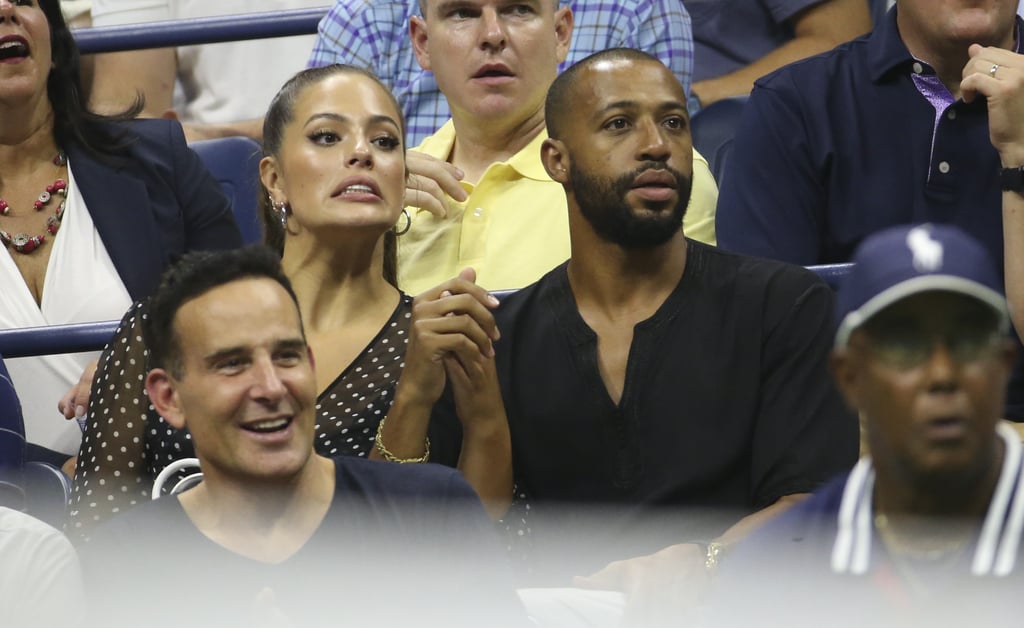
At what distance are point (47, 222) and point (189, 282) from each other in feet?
3.27

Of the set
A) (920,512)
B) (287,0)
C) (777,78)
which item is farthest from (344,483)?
(287,0)

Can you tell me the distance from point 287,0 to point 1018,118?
1.85m

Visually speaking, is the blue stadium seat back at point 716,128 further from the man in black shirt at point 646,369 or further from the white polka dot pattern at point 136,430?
the white polka dot pattern at point 136,430

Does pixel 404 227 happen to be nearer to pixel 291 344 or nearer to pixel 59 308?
pixel 59 308

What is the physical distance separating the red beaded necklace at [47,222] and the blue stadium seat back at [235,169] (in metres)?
0.53

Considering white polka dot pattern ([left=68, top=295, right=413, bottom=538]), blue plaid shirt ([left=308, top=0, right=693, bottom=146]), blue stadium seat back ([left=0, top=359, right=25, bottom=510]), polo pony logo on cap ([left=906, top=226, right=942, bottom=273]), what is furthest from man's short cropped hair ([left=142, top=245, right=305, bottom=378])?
blue plaid shirt ([left=308, top=0, right=693, bottom=146])

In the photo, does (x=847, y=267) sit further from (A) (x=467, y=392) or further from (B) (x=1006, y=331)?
(B) (x=1006, y=331)

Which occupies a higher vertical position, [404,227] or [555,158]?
[555,158]

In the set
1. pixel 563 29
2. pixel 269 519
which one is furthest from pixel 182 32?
pixel 269 519

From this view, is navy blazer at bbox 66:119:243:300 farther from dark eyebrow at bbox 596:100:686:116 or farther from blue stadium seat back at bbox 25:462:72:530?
dark eyebrow at bbox 596:100:686:116

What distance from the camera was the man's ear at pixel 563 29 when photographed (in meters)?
3.29

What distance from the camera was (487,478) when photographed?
8.29 feet

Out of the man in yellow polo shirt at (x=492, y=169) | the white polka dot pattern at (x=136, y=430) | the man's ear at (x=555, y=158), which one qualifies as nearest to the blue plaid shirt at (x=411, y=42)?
the man in yellow polo shirt at (x=492, y=169)

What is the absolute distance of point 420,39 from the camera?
3.35m
